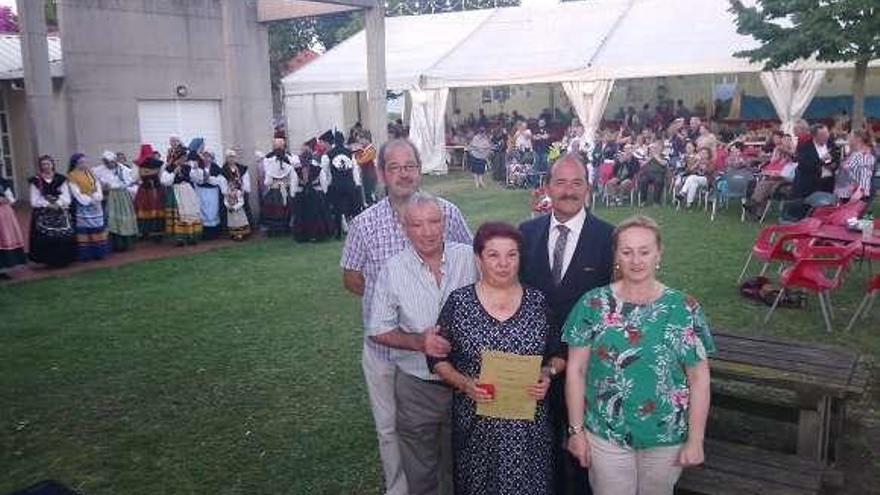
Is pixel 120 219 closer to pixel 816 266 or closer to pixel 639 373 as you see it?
pixel 816 266

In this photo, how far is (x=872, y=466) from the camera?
416cm

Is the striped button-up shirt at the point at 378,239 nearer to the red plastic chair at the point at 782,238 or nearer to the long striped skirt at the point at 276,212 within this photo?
the red plastic chair at the point at 782,238

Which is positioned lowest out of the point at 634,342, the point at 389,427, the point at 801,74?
the point at 389,427

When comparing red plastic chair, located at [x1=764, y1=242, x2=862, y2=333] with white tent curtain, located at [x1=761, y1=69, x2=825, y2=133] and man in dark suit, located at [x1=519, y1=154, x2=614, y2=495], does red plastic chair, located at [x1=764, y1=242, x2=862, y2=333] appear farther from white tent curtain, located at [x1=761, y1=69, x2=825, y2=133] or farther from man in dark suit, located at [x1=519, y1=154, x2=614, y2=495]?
white tent curtain, located at [x1=761, y1=69, x2=825, y2=133]

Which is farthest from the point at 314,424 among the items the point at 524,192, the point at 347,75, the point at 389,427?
the point at 347,75

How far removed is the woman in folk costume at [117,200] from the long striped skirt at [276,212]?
2.17 metres

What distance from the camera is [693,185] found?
538 inches

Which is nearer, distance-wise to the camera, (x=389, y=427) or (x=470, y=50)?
(x=389, y=427)

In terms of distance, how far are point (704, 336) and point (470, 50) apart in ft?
61.8

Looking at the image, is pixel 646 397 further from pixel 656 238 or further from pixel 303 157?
pixel 303 157

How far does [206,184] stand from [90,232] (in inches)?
84.1

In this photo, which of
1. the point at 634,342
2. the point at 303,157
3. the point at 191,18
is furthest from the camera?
the point at 191,18

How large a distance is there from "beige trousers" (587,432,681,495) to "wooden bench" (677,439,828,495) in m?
0.57

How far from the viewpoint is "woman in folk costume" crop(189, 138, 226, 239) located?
1241 cm
